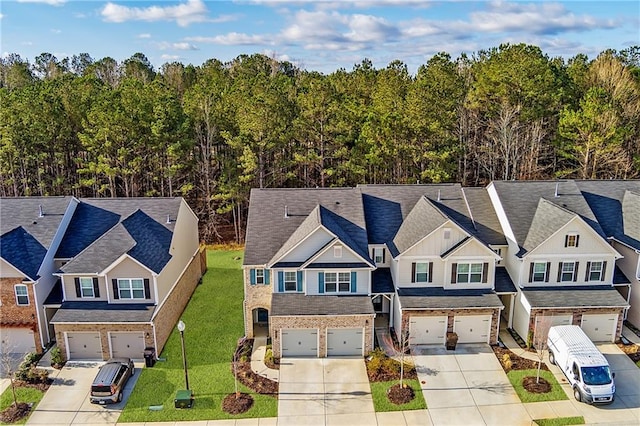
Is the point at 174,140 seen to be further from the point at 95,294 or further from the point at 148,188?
the point at 95,294

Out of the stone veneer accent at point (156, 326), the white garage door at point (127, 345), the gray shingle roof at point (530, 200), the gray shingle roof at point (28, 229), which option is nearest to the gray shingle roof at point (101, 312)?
the stone veneer accent at point (156, 326)

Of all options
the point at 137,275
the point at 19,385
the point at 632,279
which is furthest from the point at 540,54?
the point at 19,385

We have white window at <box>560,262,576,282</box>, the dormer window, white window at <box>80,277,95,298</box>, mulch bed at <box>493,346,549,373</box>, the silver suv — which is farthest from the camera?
white window at <box>560,262,576,282</box>

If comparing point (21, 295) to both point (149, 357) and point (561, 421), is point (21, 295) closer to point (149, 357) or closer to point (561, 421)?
point (149, 357)

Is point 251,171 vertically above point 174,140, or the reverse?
point 174,140

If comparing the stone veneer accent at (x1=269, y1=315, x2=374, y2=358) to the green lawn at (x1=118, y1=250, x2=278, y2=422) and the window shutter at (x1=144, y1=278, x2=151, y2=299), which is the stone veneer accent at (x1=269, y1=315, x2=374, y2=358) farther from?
the window shutter at (x1=144, y1=278, x2=151, y2=299)

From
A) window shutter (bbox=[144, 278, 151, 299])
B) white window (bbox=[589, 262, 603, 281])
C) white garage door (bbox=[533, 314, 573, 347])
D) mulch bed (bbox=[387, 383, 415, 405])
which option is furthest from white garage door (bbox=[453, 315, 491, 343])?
window shutter (bbox=[144, 278, 151, 299])

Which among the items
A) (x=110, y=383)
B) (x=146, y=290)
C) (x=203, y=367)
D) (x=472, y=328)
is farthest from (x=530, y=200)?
(x=110, y=383)
